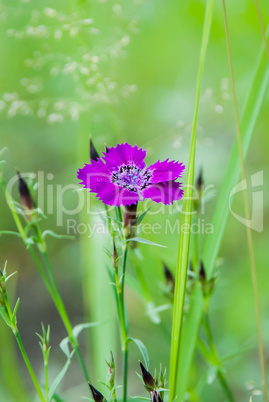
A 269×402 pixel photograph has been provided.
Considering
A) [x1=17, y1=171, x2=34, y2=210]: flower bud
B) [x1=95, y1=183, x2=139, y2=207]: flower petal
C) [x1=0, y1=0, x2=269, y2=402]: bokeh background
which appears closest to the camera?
[x1=95, y1=183, x2=139, y2=207]: flower petal

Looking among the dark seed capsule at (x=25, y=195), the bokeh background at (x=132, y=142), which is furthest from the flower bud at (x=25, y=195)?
the bokeh background at (x=132, y=142)

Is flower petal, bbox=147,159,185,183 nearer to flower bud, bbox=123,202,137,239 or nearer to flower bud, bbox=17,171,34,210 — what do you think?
flower bud, bbox=123,202,137,239

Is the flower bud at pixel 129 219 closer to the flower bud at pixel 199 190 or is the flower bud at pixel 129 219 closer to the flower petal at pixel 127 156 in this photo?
the flower petal at pixel 127 156

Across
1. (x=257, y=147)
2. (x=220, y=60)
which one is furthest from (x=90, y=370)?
(x=220, y=60)

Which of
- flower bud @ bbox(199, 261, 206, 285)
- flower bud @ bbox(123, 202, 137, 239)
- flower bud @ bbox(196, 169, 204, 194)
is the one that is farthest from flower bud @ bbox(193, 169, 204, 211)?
flower bud @ bbox(123, 202, 137, 239)

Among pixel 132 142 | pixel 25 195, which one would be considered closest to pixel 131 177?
pixel 25 195

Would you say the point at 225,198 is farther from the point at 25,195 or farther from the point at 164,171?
the point at 25,195

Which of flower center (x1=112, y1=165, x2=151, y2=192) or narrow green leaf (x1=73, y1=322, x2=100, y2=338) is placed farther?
narrow green leaf (x1=73, y1=322, x2=100, y2=338)

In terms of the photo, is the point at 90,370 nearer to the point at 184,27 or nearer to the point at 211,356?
the point at 211,356
